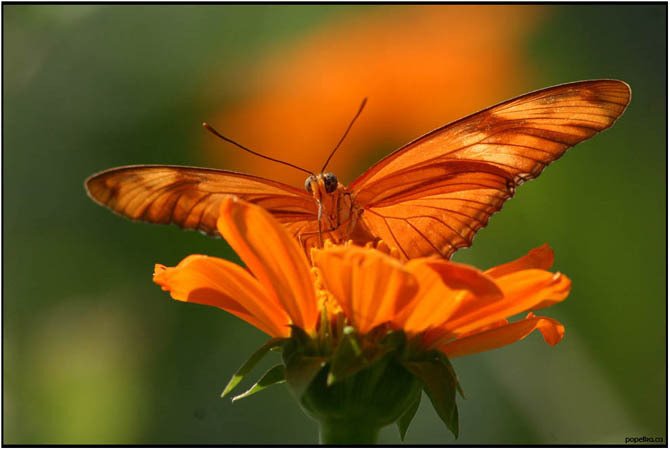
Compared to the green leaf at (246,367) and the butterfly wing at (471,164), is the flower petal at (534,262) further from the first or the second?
the green leaf at (246,367)

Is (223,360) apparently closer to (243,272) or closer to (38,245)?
(38,245)

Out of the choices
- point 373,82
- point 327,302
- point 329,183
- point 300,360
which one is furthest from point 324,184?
point 373,82

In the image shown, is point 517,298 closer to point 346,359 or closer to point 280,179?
point 346,359

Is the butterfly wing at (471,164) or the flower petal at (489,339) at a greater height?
the butterfly wing at (471,164)

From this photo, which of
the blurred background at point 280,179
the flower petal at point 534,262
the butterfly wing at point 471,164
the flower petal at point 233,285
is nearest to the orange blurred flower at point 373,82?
the blurred background at point 280,179

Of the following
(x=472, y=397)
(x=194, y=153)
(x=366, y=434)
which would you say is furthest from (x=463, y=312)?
(x=194, y=153)
